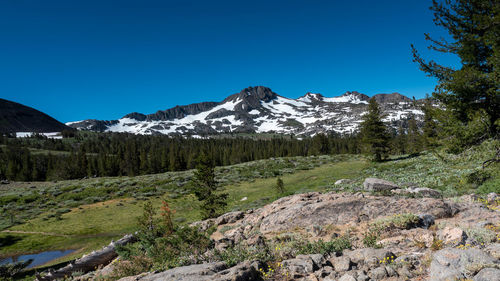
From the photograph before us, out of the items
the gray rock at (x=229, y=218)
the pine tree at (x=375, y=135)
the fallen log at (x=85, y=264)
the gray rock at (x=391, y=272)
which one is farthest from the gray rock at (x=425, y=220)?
the pine tree at (x=375, y=135)

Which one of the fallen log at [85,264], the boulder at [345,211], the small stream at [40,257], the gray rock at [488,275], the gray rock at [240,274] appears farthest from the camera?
the small stream at [40,257]

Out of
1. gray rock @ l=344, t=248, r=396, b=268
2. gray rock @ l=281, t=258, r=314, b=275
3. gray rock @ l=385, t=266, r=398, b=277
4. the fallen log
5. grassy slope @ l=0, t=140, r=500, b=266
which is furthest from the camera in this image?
grassy slope @ l=0, t=140, r=500, b=266

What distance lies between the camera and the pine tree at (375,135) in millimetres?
40531

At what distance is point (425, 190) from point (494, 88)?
6.24m

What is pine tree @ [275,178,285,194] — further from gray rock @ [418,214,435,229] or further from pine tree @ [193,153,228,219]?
gray rock @ [418,214,435,229]

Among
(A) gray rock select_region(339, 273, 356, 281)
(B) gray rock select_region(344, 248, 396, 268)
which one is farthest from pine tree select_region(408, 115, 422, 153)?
(A) gray rock select_region(339, 273, 356, 281)

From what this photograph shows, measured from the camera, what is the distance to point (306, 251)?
7.97 m

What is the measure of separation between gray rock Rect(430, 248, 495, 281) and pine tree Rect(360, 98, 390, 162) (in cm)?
3889

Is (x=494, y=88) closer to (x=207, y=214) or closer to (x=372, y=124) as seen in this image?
(x=207, y=214)

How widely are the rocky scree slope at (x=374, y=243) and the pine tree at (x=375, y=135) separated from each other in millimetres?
29809

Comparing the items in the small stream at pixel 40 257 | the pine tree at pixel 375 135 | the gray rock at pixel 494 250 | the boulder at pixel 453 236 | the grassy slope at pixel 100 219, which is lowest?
the small stream at pixel 40 257

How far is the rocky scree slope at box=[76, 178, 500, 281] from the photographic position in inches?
215

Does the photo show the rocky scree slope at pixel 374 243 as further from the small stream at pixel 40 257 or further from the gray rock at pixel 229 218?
the small stream at pixel 40 257

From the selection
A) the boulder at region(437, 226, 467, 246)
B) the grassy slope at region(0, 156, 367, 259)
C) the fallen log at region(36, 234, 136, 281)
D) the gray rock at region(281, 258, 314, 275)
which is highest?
the boulder at region(437, 226, 467, 246)
